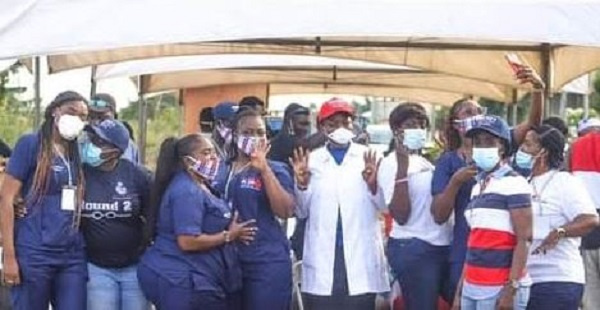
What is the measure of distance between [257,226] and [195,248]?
16.3 inches

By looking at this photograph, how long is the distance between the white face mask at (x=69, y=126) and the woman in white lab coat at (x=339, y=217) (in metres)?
1.25

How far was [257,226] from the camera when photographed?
22.9 ft

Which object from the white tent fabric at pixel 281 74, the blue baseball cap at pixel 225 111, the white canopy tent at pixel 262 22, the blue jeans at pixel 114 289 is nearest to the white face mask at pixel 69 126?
the white canopy tent at pixel 262 22

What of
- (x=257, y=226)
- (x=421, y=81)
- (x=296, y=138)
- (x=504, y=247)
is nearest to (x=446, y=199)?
(x=504, y=247)

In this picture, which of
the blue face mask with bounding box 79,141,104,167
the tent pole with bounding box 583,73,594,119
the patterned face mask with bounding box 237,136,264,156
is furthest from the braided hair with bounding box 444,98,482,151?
the tent pole with bounding box 583,73,594,119

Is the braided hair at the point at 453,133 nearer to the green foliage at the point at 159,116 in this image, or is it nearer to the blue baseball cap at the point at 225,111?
the blue baseball cap at the point at 225,111

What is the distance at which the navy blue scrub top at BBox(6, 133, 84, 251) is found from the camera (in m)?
6.88

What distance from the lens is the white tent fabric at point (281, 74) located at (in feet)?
42.0

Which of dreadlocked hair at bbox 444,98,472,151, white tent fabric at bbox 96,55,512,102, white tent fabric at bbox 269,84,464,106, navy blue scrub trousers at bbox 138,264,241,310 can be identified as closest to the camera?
navy blue scrub trousers at bbox 138,264,241,310

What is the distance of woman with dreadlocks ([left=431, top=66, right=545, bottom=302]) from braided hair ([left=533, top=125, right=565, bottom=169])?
19cm

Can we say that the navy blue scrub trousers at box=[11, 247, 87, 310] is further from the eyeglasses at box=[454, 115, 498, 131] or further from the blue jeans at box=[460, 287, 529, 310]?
the eyeglasses at box=[454, 115, 498, 131]

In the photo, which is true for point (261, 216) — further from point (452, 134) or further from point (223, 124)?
point (452, 134)

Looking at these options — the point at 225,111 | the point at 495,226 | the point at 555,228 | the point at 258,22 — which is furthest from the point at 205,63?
the point at 495,226

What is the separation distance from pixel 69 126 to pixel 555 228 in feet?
9.00
